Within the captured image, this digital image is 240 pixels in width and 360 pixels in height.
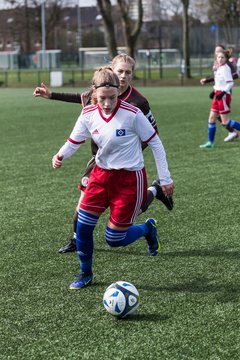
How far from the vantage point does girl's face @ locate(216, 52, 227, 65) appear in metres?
11.2

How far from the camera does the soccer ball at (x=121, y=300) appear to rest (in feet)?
13.2

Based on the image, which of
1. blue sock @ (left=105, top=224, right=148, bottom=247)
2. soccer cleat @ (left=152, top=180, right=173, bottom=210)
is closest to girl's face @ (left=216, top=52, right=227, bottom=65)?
soccer cleat @ (left=152, top=180, right=173, bottom=210)

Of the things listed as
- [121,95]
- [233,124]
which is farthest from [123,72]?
[233,124]

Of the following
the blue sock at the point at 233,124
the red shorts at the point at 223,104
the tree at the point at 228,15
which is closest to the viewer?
the red shorts at the point at 223,104

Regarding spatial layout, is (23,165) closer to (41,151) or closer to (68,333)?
(41,151)

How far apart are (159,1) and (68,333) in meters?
70.1

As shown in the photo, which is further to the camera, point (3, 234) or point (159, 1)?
point (159, 1)

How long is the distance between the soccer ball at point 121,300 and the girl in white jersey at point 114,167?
0.56m

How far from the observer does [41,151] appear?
12148mm

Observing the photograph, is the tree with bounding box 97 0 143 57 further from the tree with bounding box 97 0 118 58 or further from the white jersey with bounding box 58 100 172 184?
the white jersey with bounding box 58 100 172 184

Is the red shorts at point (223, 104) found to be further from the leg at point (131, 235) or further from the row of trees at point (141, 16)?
the row of trees at point (141, 16)

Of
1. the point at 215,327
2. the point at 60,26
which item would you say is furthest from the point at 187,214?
the point at 60,26

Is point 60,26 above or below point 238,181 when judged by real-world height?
above

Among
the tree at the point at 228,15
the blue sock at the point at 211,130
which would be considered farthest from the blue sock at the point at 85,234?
the tree at the point at 228,15
